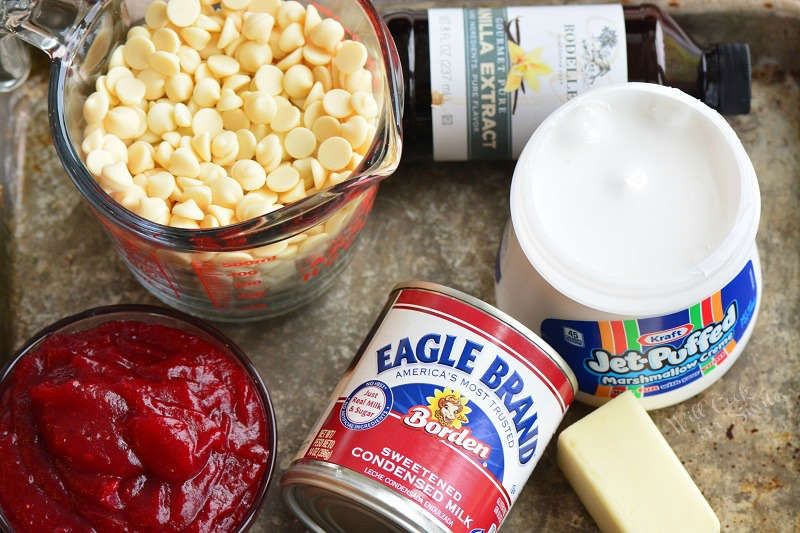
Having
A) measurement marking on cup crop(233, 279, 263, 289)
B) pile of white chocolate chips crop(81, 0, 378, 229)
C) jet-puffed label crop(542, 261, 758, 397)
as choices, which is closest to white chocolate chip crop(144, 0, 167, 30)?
pile of white chocolate chips crop(81, 0, 378, 229)

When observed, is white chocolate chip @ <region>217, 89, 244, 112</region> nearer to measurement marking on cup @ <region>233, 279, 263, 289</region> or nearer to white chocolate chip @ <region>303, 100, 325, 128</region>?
A: white chocolate chip @ <region>303, 100, 325, 128</region>

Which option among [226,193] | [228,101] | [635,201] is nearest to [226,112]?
[228,101]

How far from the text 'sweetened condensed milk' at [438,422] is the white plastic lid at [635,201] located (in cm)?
10

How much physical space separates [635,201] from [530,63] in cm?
24

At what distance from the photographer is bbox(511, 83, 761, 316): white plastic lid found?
38.2 inches

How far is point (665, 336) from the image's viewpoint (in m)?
1.03

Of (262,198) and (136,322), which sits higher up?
(262,198)

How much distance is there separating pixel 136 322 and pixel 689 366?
2.08 feet

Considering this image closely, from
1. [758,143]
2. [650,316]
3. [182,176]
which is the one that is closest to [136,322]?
[182,176]

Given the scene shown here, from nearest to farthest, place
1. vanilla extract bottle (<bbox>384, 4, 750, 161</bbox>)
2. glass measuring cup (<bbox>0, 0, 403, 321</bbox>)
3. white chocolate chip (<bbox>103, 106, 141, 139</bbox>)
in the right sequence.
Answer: glass measuring cup (<bbox>0, 0, 403, 321</bbox>) → white chocolate chip (<bbox>103, 106, 141, 139</bbox>) → vanilla extract bottle (<bbox>384, 4, 750, 161</bbox>)

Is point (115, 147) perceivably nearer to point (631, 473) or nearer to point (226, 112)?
point (226, 112)

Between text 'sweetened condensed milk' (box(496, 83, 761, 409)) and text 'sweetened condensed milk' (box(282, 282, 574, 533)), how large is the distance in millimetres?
72

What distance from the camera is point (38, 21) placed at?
1037mm

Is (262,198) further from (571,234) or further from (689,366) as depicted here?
(689,366)
